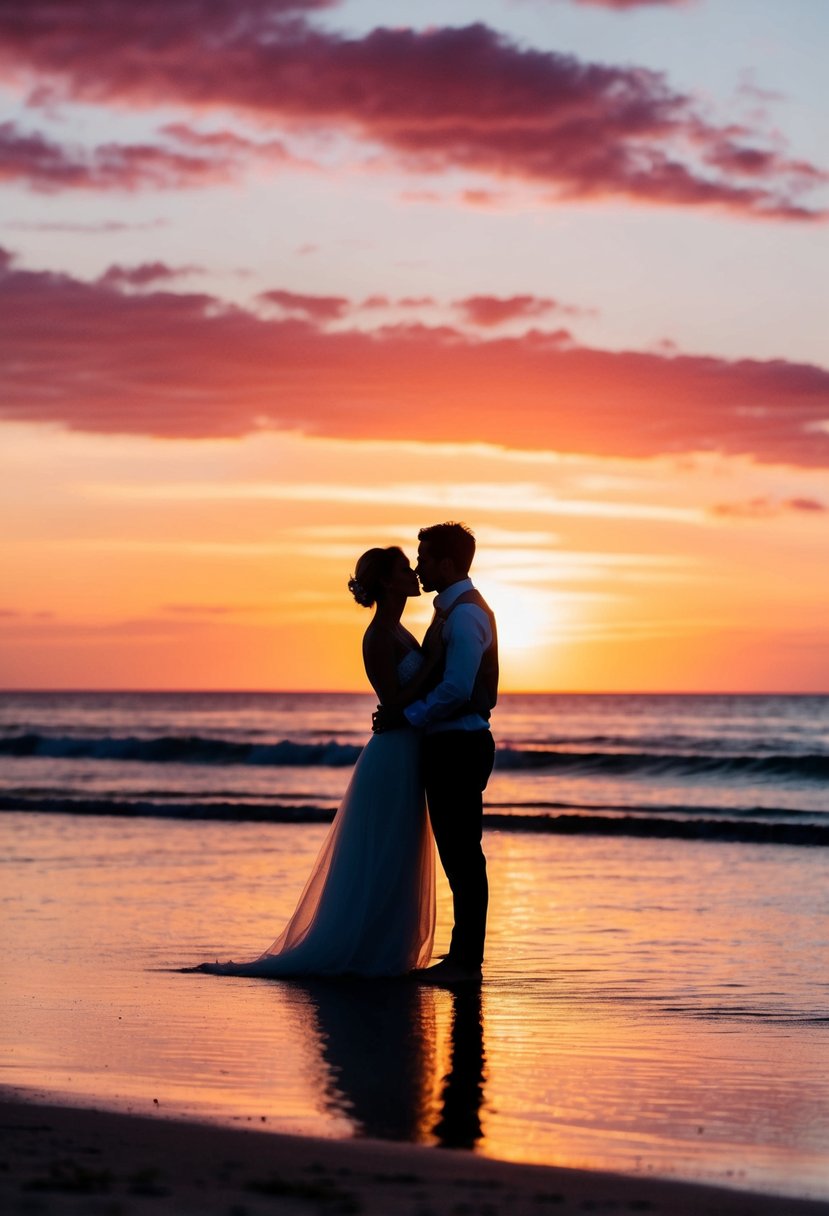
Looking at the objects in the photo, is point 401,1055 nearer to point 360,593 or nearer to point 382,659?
point 382,659

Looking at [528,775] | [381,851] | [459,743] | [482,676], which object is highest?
[482,676]

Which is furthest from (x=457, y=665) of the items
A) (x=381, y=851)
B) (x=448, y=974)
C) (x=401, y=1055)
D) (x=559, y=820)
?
(x=559, y=820)

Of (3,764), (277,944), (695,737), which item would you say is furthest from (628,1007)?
(695,737)

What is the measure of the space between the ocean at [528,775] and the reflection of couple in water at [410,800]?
10241 mm

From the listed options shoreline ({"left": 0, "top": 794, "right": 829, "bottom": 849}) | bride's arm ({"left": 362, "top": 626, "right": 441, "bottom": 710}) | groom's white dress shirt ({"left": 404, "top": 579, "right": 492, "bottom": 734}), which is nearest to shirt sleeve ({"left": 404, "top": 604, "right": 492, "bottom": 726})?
groom's white dress shirt ({"left": 404, "top": 579, "right": 492, "bottom": 734})

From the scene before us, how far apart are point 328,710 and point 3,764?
43108 mm

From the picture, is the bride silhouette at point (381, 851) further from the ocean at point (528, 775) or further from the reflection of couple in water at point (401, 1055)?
the ocean at point (528, 775)

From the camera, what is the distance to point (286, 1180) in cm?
405

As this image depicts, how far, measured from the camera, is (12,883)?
456 inches

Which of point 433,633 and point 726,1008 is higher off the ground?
point 433,633

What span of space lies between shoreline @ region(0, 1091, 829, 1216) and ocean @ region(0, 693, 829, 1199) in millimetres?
190

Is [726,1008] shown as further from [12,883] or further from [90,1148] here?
[12,883]

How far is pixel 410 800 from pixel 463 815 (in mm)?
357

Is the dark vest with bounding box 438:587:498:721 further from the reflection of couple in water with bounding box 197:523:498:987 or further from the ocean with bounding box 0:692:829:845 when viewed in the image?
the ocean with bounding box 0:692:829:845
